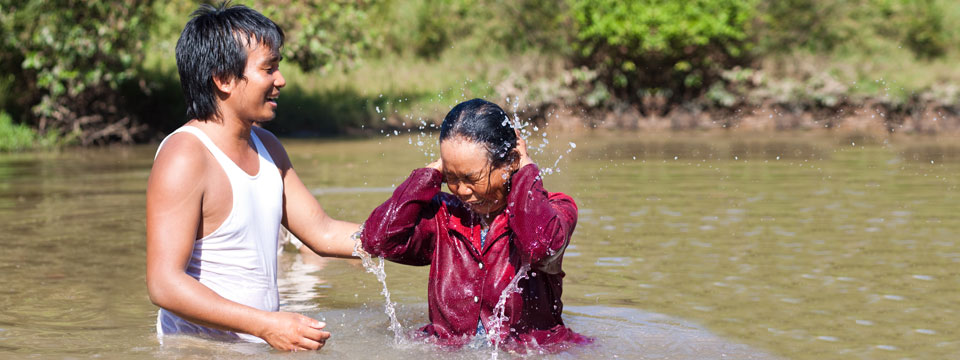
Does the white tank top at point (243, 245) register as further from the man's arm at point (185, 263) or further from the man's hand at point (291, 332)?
the man's hand at point (291, 332)

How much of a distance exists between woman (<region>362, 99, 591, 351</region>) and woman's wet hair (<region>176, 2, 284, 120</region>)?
0.70m

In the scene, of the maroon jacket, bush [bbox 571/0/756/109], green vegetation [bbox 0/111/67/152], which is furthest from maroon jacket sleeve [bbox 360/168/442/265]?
bush [bbox 571/0/756/109]

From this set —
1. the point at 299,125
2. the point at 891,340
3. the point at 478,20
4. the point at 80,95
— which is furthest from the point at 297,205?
the point at 478,20

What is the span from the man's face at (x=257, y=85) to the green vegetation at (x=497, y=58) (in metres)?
12.2

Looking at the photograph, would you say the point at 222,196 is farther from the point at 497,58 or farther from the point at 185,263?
the point at 497,58

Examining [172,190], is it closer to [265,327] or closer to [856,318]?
[265,327]

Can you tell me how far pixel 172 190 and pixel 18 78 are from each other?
15.3 m

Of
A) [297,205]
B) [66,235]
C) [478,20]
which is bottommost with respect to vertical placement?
[66,235]

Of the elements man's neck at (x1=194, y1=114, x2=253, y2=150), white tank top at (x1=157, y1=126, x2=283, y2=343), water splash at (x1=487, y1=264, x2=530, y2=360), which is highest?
man's neck at (x1=194, y1=114, x2=253, y2=150)

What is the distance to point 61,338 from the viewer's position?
4957 millimetres

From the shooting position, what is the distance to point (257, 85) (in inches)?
144

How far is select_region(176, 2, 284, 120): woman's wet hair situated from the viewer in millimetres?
3559

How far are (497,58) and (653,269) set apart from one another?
1731 centimetres

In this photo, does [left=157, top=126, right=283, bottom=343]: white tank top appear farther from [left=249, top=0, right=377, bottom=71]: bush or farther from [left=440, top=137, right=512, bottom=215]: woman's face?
[left=249, top=0, right=377, bottom=71]: bush
